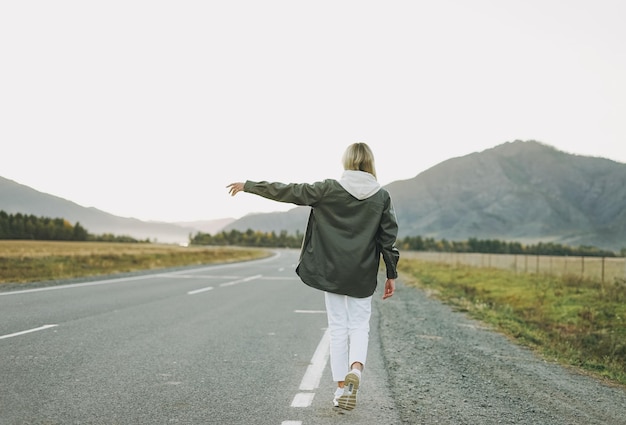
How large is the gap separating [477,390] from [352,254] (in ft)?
5.93

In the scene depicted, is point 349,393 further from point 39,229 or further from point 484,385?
point 39,229

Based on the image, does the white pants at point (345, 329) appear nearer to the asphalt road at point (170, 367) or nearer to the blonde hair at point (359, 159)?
the asphalt road at point (170, 367)

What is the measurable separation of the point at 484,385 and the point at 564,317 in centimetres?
999

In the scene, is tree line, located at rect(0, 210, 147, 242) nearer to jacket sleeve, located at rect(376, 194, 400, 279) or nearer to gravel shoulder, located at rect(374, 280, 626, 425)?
gravel shoulder, located at rect(374, 280, 626, 425)

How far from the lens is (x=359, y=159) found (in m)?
4.82

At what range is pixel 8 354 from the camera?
6344mm

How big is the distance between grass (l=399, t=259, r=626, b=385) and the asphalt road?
106 inches

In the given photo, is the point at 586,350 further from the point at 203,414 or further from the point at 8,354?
the point at 8,354

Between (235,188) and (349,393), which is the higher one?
(235,188)

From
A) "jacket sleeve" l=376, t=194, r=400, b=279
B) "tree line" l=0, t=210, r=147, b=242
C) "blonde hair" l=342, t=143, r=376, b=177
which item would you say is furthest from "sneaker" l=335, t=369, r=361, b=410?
"tree line" l=0, t=210, r=147, b=242

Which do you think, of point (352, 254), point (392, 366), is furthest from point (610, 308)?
point (352, 254)

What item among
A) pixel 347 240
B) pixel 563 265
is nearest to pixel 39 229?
pixel 563 265

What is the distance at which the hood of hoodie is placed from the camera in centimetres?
473

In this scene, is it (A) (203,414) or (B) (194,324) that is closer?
(A) (203,414)
